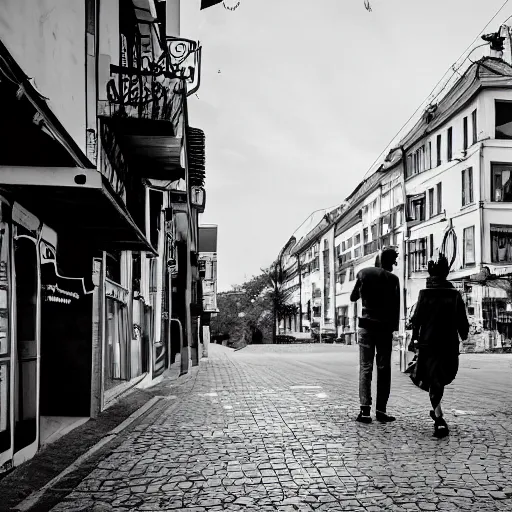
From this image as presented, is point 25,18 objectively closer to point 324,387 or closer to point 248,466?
point 248,466

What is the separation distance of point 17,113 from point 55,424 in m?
5.19

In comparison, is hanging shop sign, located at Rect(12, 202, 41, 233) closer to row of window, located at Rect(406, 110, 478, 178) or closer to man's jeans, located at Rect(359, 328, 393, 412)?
man's jeans, located at Rect(359, 328, 393, 412)

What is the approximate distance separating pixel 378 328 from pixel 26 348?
3644 mm

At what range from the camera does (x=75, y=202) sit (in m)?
7.43

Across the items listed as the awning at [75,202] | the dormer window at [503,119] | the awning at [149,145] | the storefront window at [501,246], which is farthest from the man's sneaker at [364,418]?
the dormer window at [503,119]

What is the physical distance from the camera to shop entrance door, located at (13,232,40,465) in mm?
6789

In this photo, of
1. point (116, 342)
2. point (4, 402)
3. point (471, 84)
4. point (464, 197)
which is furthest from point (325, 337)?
point (4, 402)

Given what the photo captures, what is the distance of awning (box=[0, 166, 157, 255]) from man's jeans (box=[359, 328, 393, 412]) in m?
2.85

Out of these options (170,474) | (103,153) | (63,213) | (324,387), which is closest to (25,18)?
(63,213)

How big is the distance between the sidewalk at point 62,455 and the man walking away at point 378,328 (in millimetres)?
2596

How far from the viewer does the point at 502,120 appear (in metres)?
42.0

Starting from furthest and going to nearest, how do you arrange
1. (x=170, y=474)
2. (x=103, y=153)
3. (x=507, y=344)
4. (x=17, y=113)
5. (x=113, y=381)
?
(x=507, y=344) < (x=113, y=381) < (x=103, y=153) < (x=170, y=474) < (x=17, y=113)

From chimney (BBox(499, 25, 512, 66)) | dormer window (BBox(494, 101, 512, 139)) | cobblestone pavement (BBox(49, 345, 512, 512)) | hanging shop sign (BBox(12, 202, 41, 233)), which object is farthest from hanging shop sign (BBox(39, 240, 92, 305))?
chimney (BBox(499, 25, 512, 66))

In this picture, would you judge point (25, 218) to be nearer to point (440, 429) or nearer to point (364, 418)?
point (364, 418)
